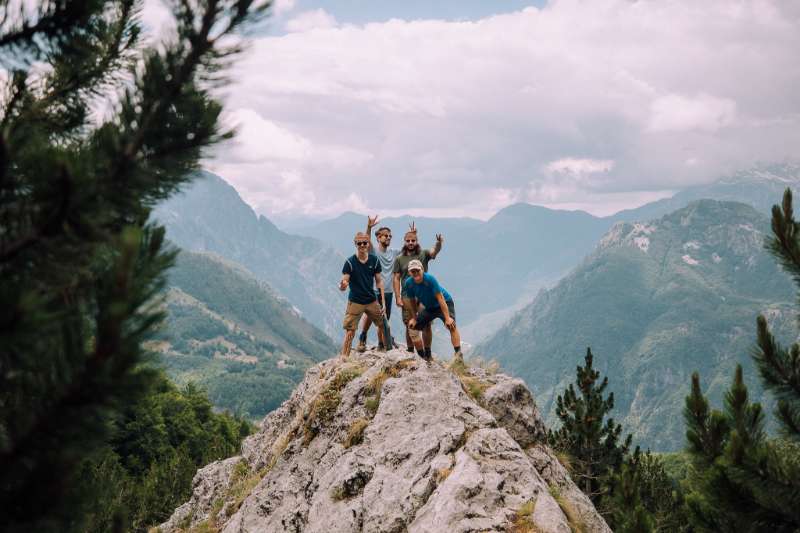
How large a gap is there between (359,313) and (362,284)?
0.80m

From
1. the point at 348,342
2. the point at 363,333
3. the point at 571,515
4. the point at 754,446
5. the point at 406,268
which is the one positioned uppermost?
the point at 406,268

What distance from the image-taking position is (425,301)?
13883 mm

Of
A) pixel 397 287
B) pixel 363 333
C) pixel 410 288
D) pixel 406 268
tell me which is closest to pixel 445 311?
pixel 410 288

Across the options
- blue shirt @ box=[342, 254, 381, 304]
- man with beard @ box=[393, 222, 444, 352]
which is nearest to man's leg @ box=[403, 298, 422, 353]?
man with beard @ box=[393, 222, 444, 352]

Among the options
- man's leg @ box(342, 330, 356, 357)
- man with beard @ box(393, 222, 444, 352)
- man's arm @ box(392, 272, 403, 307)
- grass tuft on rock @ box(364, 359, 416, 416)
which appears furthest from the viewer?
man's leg @ box(342, 330, 356, 357)

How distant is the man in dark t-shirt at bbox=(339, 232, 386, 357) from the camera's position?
15453 millimetres

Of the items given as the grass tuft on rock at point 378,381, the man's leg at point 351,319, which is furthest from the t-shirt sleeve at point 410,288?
the man's leg at point 351,319

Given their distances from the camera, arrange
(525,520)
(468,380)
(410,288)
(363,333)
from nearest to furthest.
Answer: (525,520) < (410,288) < (468,380) < (363,333)

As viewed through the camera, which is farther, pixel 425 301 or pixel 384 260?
pixel 384 260

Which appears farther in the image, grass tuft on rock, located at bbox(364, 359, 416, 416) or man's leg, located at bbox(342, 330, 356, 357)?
man's leg, located at bbox(342, 330, 356, 357)

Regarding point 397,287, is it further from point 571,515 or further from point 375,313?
point 571,515

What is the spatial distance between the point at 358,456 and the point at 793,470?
6532 millimetres

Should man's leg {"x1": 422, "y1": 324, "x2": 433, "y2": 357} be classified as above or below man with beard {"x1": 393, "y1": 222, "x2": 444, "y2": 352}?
below

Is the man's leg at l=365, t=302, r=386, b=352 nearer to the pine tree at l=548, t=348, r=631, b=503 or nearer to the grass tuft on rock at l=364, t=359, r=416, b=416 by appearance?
the grass tuft on rock at l=364, t=359, r=416, b=416
